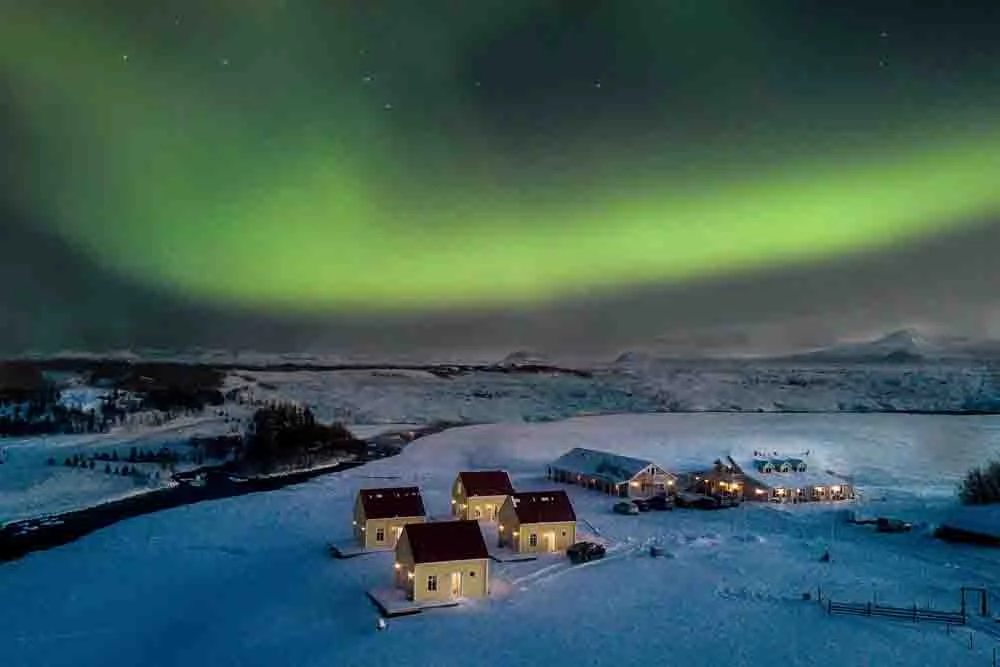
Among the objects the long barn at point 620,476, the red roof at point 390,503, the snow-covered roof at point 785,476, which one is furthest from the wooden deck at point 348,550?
the snow-covered roof at point 785,476

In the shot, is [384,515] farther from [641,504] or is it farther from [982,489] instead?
[982,489]

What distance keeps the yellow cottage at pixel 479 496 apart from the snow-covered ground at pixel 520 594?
3497mm

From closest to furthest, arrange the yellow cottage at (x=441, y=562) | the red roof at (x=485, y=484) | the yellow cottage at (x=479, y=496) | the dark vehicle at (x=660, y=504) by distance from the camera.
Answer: the yellow cottage at (x=441, y=562) → the yellow cottage at (x=479, y=496) → the red roof at (x=485, y=484) → the dark vehicle at (x=660, y=504)

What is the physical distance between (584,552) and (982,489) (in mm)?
20217

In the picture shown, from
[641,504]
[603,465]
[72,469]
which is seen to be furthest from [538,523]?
[72,469]

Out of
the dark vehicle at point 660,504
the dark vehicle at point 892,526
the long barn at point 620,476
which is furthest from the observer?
the long barn at point 620,476

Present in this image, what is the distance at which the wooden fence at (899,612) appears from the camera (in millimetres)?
19047

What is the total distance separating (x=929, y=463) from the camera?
5078cm

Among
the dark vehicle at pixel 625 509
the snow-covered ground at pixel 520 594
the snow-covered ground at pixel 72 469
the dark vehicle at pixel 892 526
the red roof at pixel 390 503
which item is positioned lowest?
the snow-covered ground at pixel 72 469

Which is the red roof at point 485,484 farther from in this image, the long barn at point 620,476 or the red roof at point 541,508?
the long barn at point 620,476

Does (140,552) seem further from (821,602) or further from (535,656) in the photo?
(821,602)

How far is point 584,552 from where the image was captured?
2467cm

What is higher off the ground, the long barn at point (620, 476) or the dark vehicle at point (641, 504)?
the long barn at point (620, 476)

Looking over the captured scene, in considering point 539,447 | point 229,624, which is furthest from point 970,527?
point 539,447
